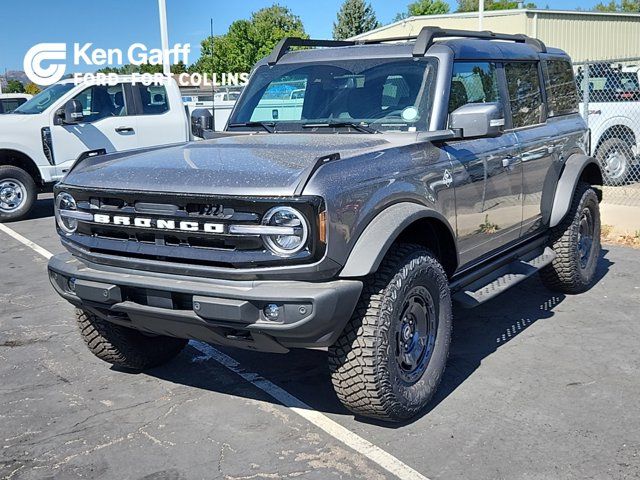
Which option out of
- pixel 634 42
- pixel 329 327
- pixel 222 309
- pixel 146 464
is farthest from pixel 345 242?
pixel 634 42

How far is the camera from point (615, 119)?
1149cm

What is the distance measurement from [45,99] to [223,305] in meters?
9.09

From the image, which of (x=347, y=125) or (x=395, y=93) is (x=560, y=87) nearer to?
(x=395, y=93)

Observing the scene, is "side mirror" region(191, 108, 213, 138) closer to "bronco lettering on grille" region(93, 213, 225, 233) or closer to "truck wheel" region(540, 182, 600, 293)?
"bronco lettering on grille" region(93, 213, 225, 233)

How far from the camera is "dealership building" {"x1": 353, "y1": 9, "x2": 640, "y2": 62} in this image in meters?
33.2

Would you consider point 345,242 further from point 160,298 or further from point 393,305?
point 160,298

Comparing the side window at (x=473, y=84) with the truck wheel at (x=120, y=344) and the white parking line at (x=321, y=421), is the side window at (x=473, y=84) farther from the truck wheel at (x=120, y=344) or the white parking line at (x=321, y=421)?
the truck wheel at (x=120, y=344)

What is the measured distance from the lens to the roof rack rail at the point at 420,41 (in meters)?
4.59

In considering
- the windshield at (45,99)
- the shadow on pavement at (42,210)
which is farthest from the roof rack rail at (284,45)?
the shadow on pavement at (42,210)

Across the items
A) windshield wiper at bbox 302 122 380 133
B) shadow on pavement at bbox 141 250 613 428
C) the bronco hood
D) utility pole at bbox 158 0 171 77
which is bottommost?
shadow on pavement at bbox 141 250 613 428

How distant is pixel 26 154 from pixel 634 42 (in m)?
36.7

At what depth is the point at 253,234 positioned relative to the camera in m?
3.25

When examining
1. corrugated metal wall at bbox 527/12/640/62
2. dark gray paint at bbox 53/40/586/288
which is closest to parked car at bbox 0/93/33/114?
dark gray paint at bbox 53/40/586/288

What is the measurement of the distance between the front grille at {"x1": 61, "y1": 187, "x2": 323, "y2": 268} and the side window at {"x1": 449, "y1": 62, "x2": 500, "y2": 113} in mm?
1802
